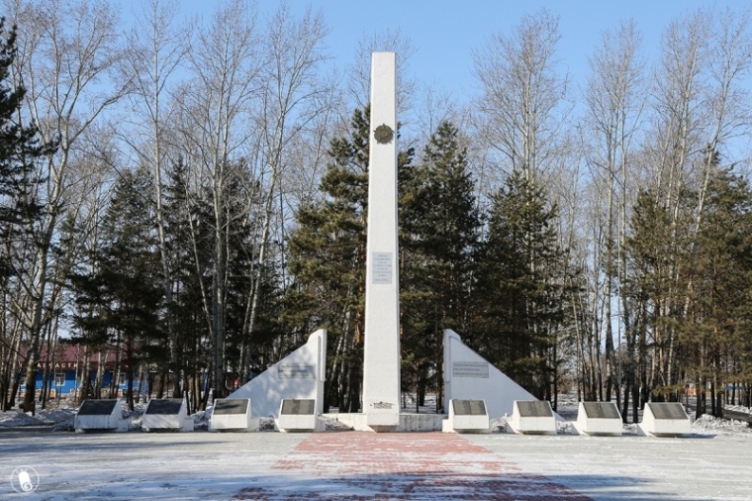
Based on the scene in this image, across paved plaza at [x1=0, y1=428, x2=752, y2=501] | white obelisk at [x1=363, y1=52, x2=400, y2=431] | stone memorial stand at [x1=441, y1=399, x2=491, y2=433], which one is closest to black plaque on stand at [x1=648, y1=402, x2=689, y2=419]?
paved plaza at [x1=0, y1=428, x2=752, y2=501]

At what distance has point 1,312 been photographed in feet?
95.8

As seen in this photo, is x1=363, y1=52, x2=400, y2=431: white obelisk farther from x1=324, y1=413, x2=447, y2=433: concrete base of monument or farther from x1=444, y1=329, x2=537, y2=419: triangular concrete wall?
x1=444, y1=329, x2=537, y2=419: triangular concrete wall

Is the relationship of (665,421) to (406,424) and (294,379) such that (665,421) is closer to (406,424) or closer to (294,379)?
(406,424)

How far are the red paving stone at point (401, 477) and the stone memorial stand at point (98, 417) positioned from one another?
527 cm

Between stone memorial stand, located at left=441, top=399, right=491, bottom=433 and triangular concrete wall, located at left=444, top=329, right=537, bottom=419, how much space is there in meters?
3.11

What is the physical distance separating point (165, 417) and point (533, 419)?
7352 millimetres

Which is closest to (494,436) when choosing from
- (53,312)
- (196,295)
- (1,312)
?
(53,312)

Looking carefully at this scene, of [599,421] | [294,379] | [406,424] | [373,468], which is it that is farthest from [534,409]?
[373,468]

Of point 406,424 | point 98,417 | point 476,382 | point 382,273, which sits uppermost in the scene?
point 382,273

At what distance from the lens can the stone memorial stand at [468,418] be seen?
16141mm

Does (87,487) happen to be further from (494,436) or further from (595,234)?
(595,234)

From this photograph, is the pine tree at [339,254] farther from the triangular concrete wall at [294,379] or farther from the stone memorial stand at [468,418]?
the stone memorial stand at [468,418]

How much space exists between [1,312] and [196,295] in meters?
7.18

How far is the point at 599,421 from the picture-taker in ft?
53.3
